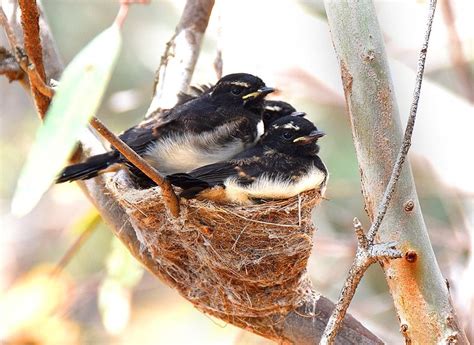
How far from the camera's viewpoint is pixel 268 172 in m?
2.99

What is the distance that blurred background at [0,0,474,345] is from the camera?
12.6ft

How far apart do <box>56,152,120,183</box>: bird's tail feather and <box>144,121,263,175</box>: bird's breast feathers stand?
240 millimetres

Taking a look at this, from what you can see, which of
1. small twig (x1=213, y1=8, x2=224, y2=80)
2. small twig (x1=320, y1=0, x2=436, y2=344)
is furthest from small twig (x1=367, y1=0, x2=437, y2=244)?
small twig (x1=213, y1=8, x2=224, y2=80)

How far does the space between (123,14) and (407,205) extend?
1529mm

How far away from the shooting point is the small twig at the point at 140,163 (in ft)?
5.51

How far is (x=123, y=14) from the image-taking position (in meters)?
3.08

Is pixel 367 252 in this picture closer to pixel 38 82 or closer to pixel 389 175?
pixel 389 175

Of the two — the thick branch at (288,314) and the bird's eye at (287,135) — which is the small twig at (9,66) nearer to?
the thick branch at (288,314)

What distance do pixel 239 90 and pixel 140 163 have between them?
1447 mm

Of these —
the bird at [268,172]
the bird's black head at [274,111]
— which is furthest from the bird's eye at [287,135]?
the bird's black head at [274,111]

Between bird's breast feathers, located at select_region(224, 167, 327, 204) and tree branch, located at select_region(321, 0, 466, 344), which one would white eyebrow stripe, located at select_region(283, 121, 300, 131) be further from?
tree branch, located at select_region(321, 0, 466, 344)

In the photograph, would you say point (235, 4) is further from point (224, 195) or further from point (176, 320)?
point (176, 320)

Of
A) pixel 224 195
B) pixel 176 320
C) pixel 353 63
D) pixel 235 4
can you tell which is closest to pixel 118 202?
pixel 224 195

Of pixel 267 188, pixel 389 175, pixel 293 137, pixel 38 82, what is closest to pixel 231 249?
pixel 267 188
